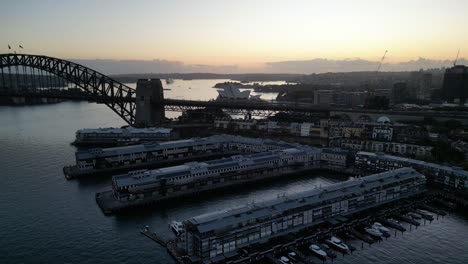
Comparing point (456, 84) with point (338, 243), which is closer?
point (338, 243)

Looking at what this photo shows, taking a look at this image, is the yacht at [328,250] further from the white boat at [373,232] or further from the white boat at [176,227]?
the white boat at [176,227]

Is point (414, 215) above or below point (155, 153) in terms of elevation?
below

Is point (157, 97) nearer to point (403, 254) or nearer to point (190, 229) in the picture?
point (190, 229)

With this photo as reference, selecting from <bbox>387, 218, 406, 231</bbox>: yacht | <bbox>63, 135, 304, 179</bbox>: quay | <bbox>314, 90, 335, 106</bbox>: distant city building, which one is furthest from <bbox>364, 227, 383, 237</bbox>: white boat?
<bbox>314, 90, 335, 106</bbox>: distant city building

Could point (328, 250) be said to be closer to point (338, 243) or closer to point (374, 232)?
point (338, 243)

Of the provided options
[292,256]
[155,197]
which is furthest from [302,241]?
[155,197]

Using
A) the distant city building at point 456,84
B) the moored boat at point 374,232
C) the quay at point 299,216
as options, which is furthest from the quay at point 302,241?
the distant city building at point 456,84

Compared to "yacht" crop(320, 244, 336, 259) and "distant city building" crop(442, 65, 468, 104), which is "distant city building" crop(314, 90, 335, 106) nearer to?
"distant city building" crop(442, 65, 468, 104)

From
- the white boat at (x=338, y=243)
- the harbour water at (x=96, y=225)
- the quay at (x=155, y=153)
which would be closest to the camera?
the harbour water at (x=96, y=225)
